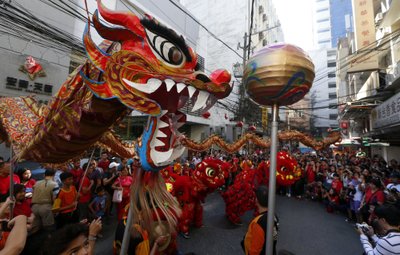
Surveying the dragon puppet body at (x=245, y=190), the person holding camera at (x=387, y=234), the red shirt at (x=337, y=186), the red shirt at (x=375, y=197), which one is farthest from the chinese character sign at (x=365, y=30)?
the person holding camera at (x=387, y=234)

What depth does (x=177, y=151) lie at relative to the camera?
4.32 ft

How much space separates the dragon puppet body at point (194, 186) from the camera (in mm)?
4688

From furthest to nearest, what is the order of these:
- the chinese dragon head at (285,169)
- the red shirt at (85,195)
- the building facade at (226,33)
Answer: the building facade at (226,33) → the chinese dragon head at (285,169) → the red shirt at (85,195)

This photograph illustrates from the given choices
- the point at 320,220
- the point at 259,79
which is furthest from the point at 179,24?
the point at 259,79

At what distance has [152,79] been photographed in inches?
49.8

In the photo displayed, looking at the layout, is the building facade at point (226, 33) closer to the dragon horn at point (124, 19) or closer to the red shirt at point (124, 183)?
the red shirt at point (124, 183)

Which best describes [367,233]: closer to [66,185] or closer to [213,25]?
[66,185]

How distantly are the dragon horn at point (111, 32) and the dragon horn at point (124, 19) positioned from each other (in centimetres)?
3

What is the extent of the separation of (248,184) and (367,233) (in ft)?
9.76

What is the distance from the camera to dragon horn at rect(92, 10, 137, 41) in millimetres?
1276

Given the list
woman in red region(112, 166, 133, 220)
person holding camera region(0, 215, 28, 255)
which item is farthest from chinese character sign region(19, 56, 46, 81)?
person holding camera region(0, 215, 28, 255)

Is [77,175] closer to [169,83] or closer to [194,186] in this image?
[194,186]

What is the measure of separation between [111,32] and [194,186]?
4191mm

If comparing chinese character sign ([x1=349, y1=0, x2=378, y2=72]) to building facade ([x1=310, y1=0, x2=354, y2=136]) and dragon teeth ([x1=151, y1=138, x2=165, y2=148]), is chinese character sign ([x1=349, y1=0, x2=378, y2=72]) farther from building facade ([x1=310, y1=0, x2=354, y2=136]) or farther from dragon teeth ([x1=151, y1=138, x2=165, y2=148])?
building facade ([x1=310, y1=0, x2=354, y2=136])
